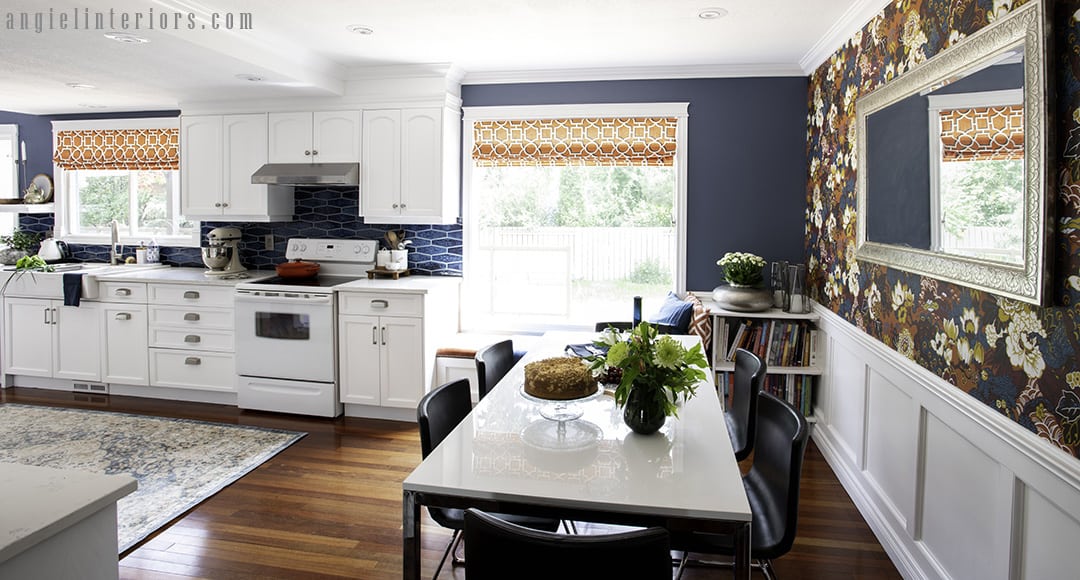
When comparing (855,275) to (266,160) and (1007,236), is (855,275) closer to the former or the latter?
(1007,236)

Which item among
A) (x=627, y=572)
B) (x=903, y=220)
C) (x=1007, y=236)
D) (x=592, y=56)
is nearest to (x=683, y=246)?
(x=592, y=56)

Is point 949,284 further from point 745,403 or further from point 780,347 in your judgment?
point 780,347

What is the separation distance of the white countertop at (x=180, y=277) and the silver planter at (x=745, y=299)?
319 centimetres

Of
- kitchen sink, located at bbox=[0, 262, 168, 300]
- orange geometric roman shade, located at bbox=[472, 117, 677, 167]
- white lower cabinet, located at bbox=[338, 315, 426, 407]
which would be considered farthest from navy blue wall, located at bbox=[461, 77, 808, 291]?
kitchen sink, located at bbox=[0, 262, 168, 300]

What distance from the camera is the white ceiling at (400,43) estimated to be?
3.41 m

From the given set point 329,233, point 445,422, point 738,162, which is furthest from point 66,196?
point 738,162

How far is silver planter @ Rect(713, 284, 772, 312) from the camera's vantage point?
4.29m

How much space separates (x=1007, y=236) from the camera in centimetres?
199

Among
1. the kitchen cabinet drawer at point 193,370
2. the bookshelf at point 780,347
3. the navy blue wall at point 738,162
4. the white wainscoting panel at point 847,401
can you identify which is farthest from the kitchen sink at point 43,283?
the white wainscoting panel at point 847,401

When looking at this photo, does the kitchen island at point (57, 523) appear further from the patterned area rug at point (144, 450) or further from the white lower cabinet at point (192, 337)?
the white lower cabinet at point (192, 337)

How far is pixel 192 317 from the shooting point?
4.98 m

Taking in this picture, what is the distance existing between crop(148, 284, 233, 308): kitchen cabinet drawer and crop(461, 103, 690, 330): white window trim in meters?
1.80

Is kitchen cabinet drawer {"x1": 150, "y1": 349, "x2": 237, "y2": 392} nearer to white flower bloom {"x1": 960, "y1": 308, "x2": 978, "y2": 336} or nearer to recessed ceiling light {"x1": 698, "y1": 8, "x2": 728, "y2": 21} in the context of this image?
recessed ceiling light {"x1": 698, "y1": 8, "x2": 728, "y2": 21}

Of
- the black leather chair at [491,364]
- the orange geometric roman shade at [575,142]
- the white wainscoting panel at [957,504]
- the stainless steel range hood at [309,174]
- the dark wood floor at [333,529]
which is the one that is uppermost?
the orange geometric roman shade at [575,142]
